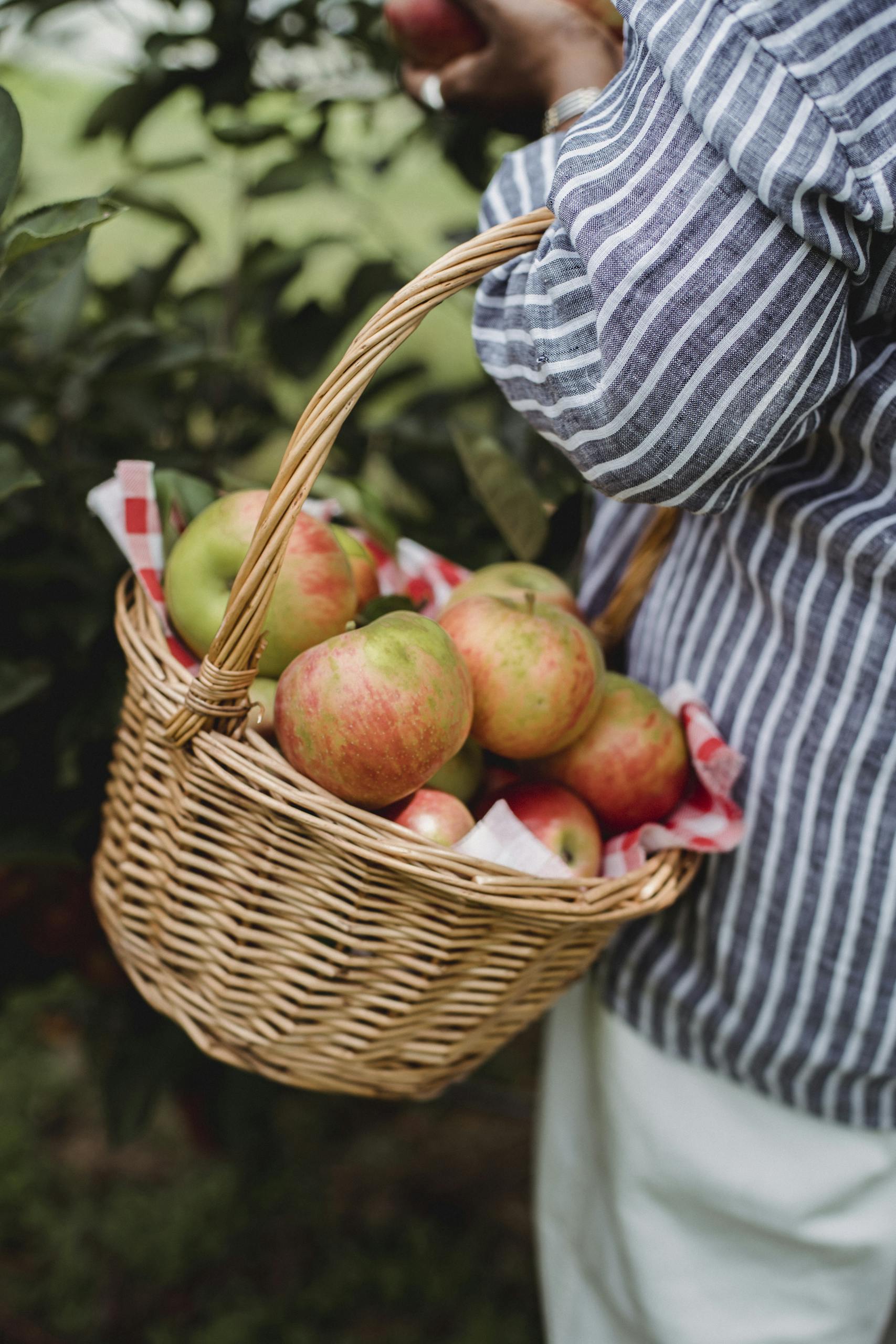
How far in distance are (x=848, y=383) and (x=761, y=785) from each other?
1.08ft

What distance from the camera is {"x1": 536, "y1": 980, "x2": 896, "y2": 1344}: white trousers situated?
92 centimetres

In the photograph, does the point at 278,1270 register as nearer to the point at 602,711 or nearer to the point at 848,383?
the point at 602,711

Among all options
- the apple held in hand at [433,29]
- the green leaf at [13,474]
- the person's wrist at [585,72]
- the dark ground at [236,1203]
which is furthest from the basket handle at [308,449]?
the dark ground at [236,1203]

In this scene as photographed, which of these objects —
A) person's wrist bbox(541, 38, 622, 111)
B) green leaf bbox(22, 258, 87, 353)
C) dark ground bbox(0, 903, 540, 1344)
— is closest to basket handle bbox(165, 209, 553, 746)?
person's wrist bbox(541, 38, 622, 111)

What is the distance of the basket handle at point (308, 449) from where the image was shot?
2.13 ft

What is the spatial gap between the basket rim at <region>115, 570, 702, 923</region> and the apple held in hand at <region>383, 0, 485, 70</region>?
0.69 metres

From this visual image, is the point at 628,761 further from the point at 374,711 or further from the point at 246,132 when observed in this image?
the point at 246,132

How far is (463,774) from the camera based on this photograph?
83 cm

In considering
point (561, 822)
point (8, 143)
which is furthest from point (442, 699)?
point (8, 143)

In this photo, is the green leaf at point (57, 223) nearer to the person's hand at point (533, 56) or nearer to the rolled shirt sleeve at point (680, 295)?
the rolled shirt sleeve at point (680, 295)

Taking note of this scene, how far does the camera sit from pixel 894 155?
567mm

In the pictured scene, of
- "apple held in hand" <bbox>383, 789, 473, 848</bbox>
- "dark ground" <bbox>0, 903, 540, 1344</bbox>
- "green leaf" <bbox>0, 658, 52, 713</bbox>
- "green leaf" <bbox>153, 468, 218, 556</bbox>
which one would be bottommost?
"dark ground" <bbox>0, 903, 540, 1344</bbox>

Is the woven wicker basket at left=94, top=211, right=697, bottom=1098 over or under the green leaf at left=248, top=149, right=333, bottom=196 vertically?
under

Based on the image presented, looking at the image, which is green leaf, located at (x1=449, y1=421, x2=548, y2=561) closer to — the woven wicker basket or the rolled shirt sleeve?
the woven wicker basket
